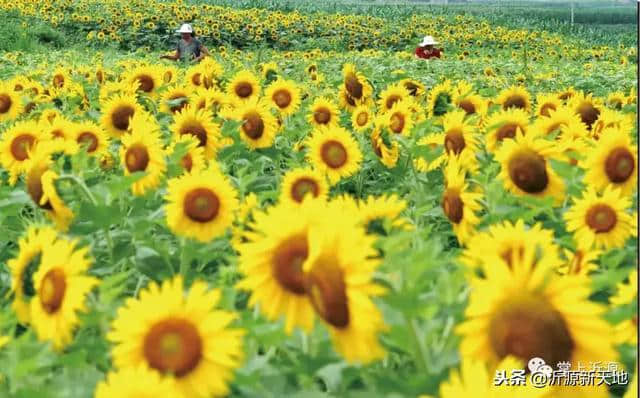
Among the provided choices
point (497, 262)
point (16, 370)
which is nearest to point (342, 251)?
point (497, 262)

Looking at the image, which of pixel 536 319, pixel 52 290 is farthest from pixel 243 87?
pixel 536 319

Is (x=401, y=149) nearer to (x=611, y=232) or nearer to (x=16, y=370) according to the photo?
(x=611, y=232)

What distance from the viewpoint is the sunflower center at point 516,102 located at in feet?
11.6

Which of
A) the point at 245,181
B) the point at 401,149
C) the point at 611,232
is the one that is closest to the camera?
the point at 611,232

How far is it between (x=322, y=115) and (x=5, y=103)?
4.32 ft

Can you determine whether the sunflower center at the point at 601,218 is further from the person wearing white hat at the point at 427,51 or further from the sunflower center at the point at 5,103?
the person wearing white hat at the point at 427,51

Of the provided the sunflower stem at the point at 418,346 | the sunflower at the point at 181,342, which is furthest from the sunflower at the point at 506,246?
the sunflower at the point at 181,342

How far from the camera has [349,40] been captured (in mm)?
17766

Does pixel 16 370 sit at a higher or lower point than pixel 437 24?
lower

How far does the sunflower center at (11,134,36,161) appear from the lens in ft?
8.64

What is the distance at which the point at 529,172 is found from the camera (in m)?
2.10

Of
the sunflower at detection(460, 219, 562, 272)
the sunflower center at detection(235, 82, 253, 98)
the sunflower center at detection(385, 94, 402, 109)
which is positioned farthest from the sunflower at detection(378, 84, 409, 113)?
the sunflower at detection(460, 219, 562, 272)

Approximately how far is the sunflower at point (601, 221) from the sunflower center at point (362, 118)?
1.64 meters

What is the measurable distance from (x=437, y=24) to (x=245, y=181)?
18.0 metres
